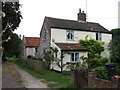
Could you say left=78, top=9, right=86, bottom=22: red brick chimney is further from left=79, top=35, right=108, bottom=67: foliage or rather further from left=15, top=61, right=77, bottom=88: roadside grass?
left=15, top=61, right=77, bottom=88: roadside grass

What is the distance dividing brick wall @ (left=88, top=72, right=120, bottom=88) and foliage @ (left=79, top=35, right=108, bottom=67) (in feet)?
33.2

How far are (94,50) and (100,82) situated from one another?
12.4 metres

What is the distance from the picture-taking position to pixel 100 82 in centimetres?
644

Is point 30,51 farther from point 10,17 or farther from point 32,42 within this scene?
point 10,17

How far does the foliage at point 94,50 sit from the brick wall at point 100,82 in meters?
10.1

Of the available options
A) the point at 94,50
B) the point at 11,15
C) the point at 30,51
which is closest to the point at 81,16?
the point at 94,50

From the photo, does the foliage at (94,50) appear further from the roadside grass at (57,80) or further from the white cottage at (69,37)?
the roadside grass at (57,80)

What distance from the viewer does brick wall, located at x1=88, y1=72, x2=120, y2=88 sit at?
5.73 meters

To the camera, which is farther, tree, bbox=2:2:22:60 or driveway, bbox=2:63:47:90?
tree, bbox=2:2:22:60

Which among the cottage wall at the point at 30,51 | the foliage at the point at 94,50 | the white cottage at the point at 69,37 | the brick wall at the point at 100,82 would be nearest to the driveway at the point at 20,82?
the brick wall at the point at 100,82

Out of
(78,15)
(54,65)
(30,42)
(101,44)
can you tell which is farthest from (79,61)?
(30,42)

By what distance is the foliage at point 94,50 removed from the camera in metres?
17.4

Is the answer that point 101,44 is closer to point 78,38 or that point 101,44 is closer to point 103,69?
point 78,38

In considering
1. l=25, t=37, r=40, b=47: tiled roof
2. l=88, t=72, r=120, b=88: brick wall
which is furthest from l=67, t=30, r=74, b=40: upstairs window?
l=25, t=37, r=40, b=47: tiled roof
